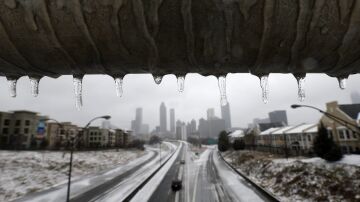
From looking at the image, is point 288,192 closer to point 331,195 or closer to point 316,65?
point 331,195

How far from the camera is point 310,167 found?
2530cm

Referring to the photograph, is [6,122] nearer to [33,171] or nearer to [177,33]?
[33,171]

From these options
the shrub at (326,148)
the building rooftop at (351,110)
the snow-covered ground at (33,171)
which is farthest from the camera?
the building rooftop at (351,110)

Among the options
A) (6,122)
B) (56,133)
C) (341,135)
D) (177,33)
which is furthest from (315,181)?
(56,133)

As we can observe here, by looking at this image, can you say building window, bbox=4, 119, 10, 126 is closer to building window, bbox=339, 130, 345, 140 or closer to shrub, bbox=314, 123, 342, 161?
shrub, bbox=314, 123, 342, 161

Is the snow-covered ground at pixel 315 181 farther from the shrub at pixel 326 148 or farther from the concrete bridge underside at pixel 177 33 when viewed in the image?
the concrete bridge underside at pixel 177 33

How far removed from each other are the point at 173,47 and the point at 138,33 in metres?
0.22

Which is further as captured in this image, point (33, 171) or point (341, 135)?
point (341, 135)

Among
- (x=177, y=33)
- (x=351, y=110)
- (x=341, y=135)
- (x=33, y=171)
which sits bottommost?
(x=33, y=171)

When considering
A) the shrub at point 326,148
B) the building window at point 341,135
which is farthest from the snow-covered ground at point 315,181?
the building window at point 341,135

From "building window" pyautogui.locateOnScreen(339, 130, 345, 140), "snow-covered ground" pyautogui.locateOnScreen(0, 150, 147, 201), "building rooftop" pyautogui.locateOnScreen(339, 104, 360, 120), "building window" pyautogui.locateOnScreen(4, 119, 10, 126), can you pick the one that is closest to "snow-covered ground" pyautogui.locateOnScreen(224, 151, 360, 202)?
"building window" pyautogui.locateOnScreen(339, 130, 345, 140)

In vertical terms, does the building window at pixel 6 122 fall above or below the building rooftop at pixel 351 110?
above

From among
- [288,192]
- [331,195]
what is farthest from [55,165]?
[331,195]

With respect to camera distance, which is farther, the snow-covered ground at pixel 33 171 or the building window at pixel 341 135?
the building window at pixel 341 135
